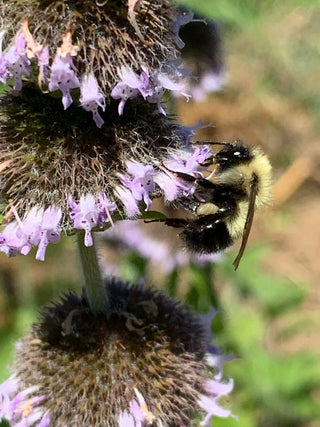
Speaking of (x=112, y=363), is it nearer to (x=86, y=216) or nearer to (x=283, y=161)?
(x=86, y=216)

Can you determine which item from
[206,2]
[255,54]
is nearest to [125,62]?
[206,2]

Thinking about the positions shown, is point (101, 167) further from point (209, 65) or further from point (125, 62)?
point (209, 65)

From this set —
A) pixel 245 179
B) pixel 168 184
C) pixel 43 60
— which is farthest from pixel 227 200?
pixel 43 60

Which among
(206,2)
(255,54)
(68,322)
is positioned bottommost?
(68,322)

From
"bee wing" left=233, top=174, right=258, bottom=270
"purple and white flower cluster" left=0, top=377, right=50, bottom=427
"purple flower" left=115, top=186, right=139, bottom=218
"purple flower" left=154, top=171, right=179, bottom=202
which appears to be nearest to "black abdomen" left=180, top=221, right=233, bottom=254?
"bee wing" left=233, top=174, right=258, bottom=270

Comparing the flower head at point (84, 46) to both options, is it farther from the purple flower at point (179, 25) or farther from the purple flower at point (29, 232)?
the purple flower at point (29, 232)

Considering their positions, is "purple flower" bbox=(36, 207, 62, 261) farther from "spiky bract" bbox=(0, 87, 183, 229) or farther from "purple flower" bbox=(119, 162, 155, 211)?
"purple flower" bbox=(119, 162, 155, 211)
